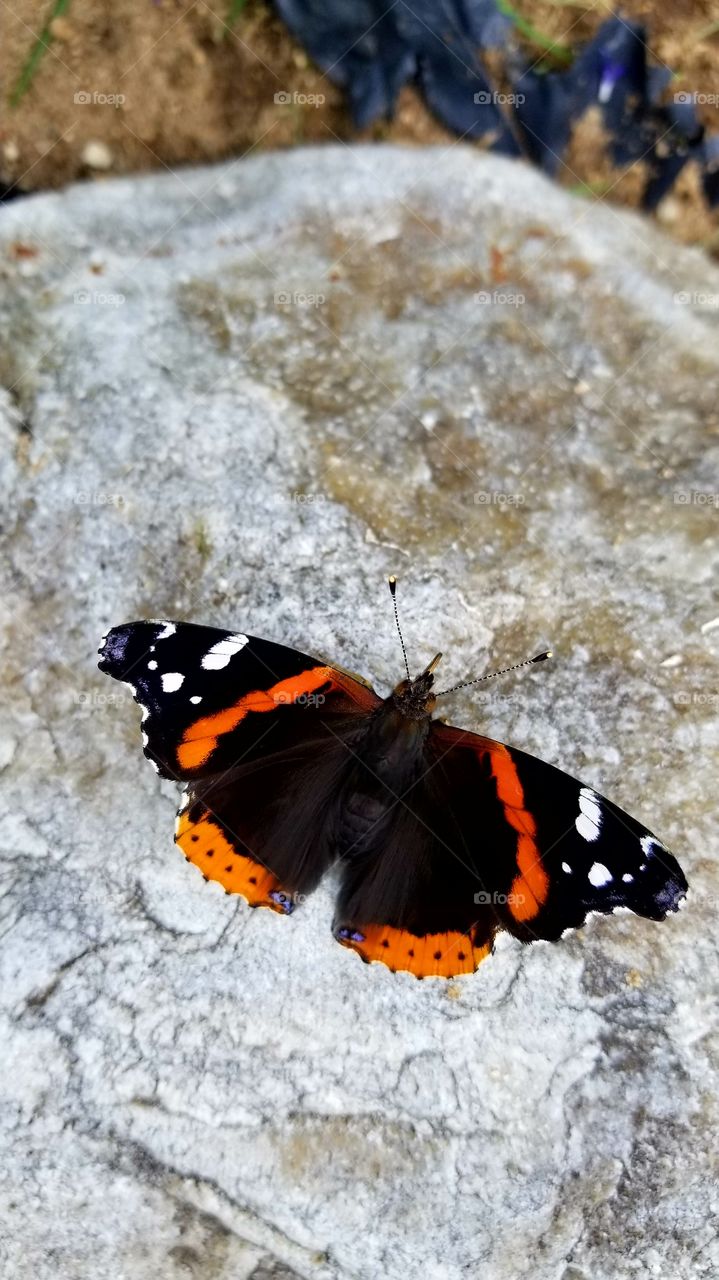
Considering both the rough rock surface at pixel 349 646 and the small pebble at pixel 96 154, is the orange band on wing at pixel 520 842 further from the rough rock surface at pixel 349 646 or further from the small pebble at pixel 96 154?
the small pebble at pixel 96 154

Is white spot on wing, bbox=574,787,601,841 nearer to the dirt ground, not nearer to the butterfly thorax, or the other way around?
the butterfly thorax

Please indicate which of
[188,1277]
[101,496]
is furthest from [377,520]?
[188,1277]

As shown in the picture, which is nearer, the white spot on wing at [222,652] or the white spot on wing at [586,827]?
the white spot on wing at [586,827]

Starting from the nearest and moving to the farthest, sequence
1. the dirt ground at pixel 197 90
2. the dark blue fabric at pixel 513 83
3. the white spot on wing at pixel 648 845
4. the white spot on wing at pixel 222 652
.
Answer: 1. the white spot on wing at pixel 648 845
2. the white spot on wing at pixel 222 652
3. the dark blue fabric at pixel 513 83
4. the dirt ground at pixel 197 90

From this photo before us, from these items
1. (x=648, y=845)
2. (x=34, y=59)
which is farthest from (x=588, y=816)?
(x=34, y=59)

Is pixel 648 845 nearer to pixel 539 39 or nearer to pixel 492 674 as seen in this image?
pixel 492 674

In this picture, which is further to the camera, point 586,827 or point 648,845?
point 586,827

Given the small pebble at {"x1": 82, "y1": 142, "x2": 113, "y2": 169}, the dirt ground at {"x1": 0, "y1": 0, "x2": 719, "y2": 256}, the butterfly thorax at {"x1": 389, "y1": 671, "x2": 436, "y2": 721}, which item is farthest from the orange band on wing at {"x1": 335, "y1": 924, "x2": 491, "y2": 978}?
the small pebble at {"x1": 82, "y1": 142, "x2": 113, "y2": 169}

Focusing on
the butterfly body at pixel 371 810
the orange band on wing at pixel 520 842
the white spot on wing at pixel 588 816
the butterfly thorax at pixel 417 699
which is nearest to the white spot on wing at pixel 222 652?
the butterfly body at pixel 371 810

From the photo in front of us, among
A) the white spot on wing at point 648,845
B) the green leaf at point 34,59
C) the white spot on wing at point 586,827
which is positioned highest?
the green leaf at point 34,59
